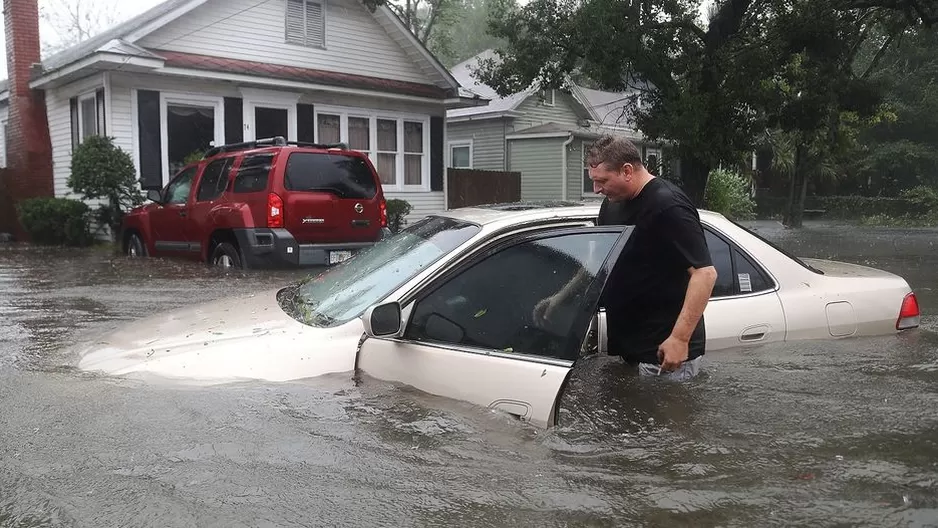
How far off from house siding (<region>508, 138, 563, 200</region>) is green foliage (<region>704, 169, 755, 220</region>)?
4918 millimetres

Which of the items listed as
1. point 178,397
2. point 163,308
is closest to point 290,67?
point 163,308

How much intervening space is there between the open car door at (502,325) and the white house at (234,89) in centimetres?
1226

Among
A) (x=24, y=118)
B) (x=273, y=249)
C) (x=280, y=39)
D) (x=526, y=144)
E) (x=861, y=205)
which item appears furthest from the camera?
(x=861, y=205)

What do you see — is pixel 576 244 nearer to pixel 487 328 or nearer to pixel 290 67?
pixel 487 328

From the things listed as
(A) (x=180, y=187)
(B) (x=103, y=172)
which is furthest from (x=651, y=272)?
(B) (x=103, y=172)

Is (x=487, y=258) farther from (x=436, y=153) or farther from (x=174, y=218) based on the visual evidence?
(x=436, y=153)

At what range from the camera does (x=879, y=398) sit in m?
4.29

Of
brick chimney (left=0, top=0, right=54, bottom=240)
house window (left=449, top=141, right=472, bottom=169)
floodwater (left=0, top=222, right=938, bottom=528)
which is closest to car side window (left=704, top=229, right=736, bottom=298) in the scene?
floodwater (left=0, top=222, right=938, bottom=528)

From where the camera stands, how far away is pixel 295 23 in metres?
17.6

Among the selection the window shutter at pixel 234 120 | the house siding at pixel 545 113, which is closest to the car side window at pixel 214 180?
the window shutter at pixel 234 120

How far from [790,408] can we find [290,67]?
49.3 ft

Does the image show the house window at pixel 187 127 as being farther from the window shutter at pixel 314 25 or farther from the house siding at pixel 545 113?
the house siding at pixel 545 113

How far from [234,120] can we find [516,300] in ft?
45.7

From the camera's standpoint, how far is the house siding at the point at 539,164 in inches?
1052
